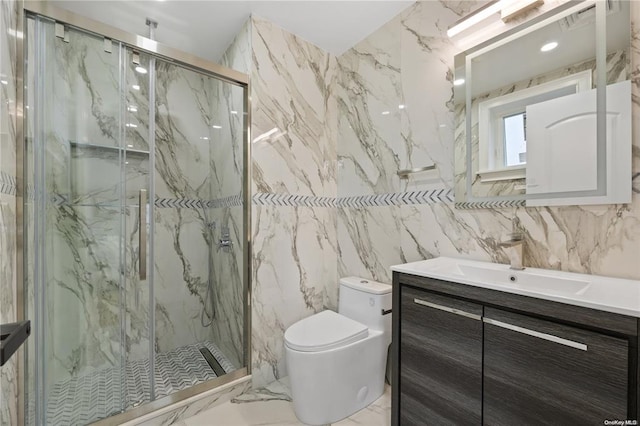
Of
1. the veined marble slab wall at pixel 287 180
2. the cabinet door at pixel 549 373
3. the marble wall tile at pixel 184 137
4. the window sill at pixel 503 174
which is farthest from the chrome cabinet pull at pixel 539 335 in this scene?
the marble wall tile at pixel 184 137

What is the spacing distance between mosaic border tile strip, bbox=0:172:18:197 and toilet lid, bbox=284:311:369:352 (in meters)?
1.41

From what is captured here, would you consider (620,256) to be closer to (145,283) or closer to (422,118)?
(422,118)

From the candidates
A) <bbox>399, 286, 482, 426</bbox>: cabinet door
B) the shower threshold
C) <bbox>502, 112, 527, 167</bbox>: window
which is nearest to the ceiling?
<bbox>502, 112, 527, 167</bbox>: window

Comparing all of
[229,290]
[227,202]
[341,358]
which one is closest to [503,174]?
[341,358]

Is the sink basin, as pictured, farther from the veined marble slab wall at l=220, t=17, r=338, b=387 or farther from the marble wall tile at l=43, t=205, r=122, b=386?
the marble wall tile at l=43, t=205, r=122, b=386

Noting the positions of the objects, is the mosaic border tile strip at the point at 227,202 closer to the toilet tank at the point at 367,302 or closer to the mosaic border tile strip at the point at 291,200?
the mosaic border tile strip at the point at 291,200

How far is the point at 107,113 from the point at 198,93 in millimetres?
923

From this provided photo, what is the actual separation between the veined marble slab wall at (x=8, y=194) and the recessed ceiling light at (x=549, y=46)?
223 centimetres

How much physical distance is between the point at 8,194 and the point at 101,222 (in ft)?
1.57

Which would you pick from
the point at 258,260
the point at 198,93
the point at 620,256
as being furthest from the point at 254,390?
the point at 198,93

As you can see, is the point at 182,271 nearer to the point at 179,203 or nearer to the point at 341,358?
the point at 179,203

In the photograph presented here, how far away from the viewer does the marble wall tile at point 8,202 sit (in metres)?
1.02

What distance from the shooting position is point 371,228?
6.71ft

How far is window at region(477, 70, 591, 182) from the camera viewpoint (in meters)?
1.25
